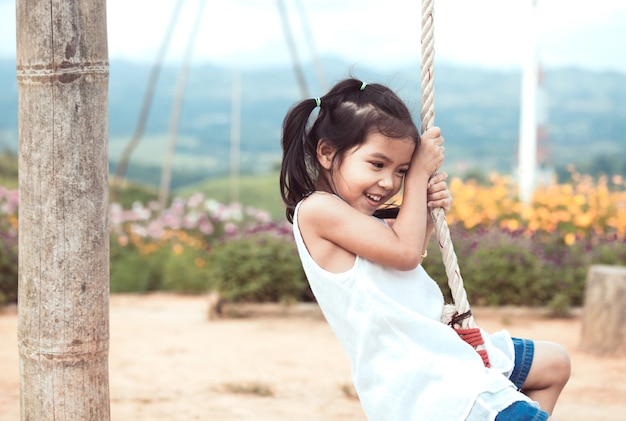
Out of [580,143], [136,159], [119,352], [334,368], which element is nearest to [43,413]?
[334,368]

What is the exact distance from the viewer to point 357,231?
6.74 feet

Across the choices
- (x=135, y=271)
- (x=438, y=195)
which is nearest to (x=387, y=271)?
(x=438, y=195)

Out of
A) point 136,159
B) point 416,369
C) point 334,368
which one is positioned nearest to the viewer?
point 416,369

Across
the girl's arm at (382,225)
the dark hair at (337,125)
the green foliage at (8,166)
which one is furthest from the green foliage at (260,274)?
the green foliage at (8,166)

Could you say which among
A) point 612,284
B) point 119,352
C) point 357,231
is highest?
point 357,231

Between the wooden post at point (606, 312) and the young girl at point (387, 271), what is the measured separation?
10.6 feet

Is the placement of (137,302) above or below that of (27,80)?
below

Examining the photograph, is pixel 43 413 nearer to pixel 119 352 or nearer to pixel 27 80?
pixel 27 80

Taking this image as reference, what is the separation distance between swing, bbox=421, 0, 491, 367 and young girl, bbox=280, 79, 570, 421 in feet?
0.11

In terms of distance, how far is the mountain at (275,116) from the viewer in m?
13.3

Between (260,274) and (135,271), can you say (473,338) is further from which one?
(135,271)

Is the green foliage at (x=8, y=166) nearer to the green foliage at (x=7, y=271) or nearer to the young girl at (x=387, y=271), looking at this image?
the green foliage at (x=7, y=271)

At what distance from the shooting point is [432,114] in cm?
214

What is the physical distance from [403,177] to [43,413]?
107cm
